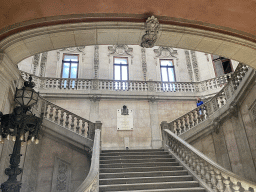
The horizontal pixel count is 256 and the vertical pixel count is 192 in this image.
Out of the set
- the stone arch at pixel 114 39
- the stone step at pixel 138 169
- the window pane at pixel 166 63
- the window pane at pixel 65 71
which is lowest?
the stone step at pixel 138 169

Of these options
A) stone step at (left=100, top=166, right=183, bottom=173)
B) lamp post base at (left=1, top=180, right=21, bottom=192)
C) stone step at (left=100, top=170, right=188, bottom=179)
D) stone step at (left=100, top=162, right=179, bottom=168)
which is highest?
stone step at (left=100, top=162, right=179, bottom=168)

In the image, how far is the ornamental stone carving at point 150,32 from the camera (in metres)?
3.92

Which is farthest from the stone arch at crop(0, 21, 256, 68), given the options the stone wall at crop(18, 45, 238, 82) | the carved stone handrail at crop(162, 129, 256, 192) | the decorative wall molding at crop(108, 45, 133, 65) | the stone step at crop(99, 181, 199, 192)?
the decorative wall molding at crop(108, 45, 133, 65)

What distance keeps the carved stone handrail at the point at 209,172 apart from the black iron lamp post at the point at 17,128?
3806mm

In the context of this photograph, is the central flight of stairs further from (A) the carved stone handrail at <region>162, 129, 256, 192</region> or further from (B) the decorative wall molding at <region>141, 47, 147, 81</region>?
(B) the decorative wall molding at <region>141, 47, 147, 81</region>

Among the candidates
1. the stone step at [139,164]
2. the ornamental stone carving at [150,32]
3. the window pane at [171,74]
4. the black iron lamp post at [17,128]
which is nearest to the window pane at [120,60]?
the window pane at [171,74]

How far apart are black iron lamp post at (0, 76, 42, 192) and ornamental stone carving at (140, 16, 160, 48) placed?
2413 millimetres

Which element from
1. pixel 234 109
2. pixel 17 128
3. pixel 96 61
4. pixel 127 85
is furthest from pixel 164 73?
pixel 17 128

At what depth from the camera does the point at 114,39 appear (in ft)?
14.4

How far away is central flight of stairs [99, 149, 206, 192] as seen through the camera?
5062 millimetres

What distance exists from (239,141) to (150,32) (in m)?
4.82

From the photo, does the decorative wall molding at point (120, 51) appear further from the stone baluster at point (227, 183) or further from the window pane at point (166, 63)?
the stone baluster at point (227, 183)

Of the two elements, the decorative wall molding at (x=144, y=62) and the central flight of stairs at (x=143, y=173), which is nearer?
the central flight of stairs at (x=143, y=173)

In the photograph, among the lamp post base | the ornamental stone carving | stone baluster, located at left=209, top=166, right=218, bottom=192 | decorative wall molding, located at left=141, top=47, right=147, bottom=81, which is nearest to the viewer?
the lamp post base
